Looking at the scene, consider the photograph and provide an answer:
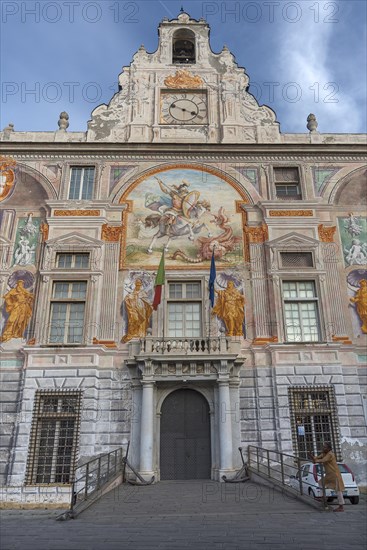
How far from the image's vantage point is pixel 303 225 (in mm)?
19609

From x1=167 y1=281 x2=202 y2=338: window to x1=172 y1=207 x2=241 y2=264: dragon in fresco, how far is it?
1079 mm

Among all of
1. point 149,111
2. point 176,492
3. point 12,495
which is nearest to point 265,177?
point 149,111

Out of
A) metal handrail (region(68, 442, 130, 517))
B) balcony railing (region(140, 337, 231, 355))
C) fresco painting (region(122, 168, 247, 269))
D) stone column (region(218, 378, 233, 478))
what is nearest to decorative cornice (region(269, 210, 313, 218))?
fresco painting (region(122, 168, 247, 269))

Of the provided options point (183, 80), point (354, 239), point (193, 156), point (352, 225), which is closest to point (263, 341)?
point (354, 239)

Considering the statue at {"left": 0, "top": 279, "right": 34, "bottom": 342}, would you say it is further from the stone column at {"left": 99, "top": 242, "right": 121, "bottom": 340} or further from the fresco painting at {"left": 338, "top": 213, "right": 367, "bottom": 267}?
the fresco painting at {"left": 338, "top": 213, "right": 367, "bottom": 267}

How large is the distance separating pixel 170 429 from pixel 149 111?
46.1 feet

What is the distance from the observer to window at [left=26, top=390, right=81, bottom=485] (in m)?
15.8

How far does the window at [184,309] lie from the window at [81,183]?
5.50m

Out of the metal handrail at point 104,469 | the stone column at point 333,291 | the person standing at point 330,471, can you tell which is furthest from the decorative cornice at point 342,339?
the metal handrail at point 104,469

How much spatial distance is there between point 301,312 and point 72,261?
9.17 metres

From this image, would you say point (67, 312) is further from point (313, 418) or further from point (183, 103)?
point (183, 103)

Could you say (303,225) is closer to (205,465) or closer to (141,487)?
(205,465)

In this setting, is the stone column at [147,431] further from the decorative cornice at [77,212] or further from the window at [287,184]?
the window at [287,184]

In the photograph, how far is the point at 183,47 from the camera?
24812 mm
